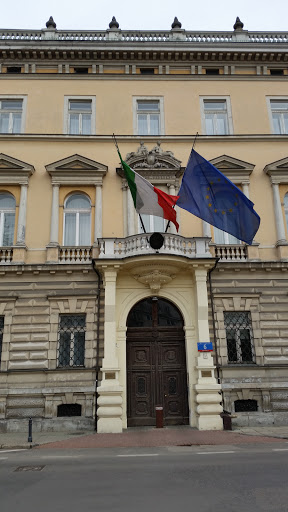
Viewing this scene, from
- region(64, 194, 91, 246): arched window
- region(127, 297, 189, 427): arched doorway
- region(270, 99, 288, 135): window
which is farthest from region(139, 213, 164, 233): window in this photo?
region(270, 99, 288, 135): window

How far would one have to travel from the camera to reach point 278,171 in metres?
19.2

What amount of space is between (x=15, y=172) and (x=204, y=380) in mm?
12029

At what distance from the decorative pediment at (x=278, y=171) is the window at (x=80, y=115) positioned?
28.2ft

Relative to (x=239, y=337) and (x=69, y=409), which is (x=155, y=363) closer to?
(x=239, y=337)

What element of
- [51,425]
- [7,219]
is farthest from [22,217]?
[51,425]

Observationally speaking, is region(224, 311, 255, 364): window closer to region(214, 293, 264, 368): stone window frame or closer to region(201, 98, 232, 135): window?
region(214, 293, 264, 368): stone window frame

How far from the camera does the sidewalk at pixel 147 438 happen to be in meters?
12.7

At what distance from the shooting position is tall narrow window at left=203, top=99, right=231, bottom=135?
20562 millimetres

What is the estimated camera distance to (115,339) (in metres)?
16.1

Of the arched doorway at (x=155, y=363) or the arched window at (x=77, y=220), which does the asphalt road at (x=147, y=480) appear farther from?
the arched window at (x=77, y=220)

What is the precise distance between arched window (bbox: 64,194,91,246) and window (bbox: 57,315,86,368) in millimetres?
3418

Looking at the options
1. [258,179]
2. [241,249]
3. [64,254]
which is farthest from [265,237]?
[64,254]

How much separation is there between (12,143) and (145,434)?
14.0 meters

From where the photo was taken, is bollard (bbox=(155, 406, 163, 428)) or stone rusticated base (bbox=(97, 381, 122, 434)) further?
bollard (bbox=(155, 406, 163, 428))
